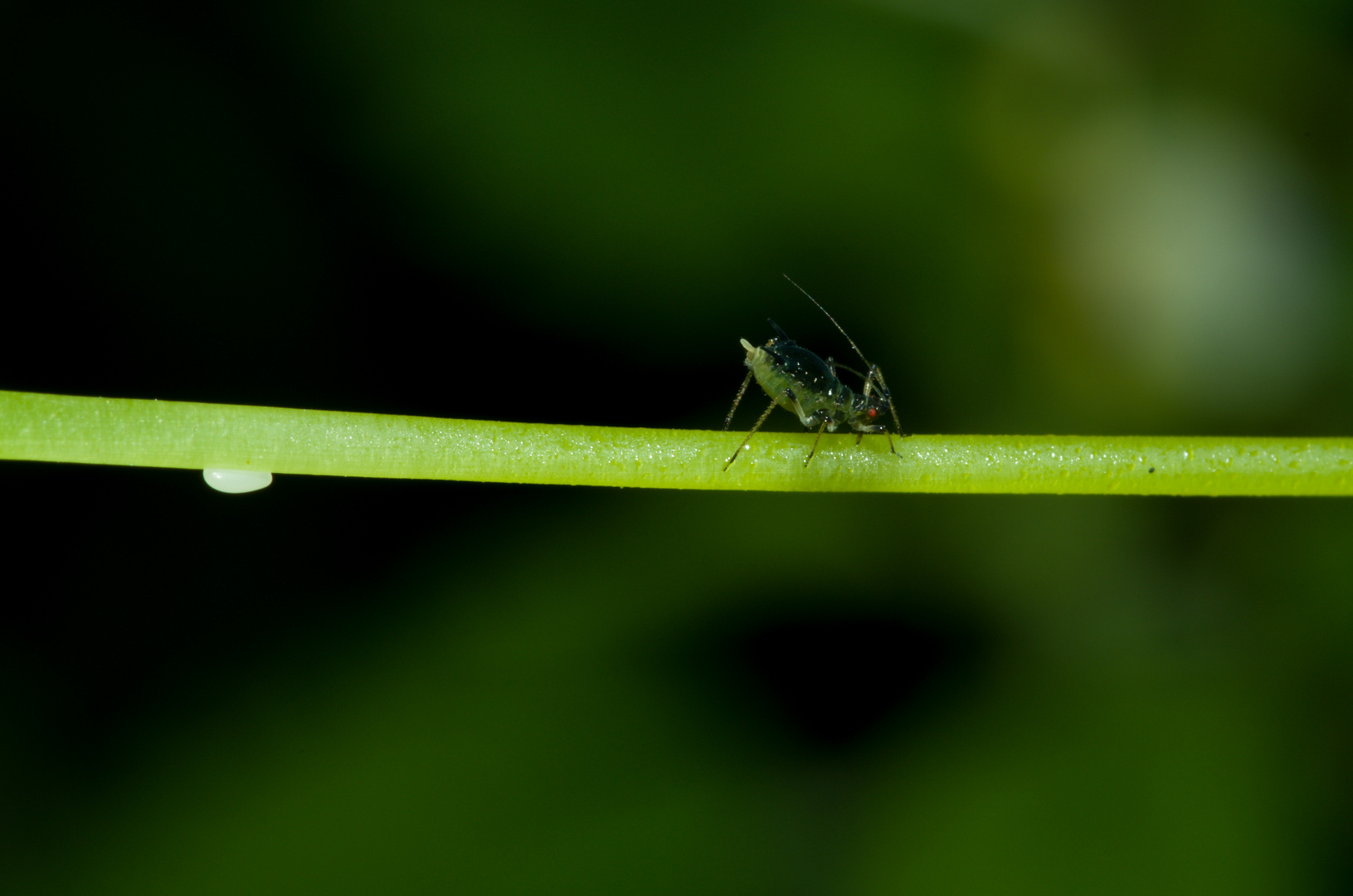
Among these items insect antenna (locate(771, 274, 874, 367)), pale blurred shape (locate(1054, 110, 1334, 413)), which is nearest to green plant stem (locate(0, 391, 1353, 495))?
insect antenna (locate(771, 274, 874, 367))

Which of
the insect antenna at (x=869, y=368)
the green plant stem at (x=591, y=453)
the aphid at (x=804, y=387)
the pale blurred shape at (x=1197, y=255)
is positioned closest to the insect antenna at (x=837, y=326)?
the insect antenna at (x=869, y=368)

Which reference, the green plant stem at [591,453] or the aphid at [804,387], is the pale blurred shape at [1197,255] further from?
the green plant stem at [591,453]

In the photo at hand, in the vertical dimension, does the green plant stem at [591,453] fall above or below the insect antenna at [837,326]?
below

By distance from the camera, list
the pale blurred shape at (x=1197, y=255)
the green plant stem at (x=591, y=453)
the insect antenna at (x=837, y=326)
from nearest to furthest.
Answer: the green plant stem at (x=591, y=453) < the insect antenna at (x=837, y=326) < the pale blurred shape at (x=1197, y=255)

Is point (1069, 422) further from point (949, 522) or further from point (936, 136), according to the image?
point (936, 136)

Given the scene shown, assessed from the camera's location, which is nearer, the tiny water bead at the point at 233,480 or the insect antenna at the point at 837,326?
the tiny water bead at the point at 233,480

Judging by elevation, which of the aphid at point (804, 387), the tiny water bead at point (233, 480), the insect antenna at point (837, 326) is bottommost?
the tiny water bead at point (233, 480)

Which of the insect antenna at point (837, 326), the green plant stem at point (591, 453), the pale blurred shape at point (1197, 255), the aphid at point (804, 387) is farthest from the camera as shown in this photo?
the pale blurred shape at point (1197, 255)
